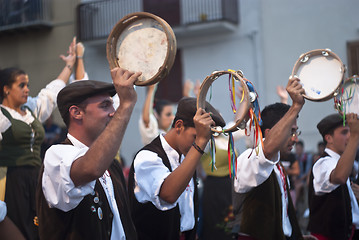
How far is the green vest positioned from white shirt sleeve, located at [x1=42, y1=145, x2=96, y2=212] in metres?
1.99

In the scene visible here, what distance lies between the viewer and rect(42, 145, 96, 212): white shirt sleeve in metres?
2.60

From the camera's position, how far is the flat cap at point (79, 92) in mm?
2873

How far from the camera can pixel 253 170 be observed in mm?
3518

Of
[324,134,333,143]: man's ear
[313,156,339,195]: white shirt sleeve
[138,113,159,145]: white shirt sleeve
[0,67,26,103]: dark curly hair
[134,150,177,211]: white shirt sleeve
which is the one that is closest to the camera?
[134,150,177,211]: white shirt sleeve

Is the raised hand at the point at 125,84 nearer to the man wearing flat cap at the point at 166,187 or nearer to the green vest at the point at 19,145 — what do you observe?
the man wearing flat cap at the point at 166,187

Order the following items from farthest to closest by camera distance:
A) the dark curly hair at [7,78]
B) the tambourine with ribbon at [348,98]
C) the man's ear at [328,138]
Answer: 1. the dark curly hair at [7,78]
2. the man's ear at [328,138]
3. the tambourine with ribbon at [348,98]

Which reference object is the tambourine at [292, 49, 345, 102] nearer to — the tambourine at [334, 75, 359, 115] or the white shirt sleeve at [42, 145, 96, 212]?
the tambourine at [334, 75, 359, 115]

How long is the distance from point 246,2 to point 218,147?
23.2ft

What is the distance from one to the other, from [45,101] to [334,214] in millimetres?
2739

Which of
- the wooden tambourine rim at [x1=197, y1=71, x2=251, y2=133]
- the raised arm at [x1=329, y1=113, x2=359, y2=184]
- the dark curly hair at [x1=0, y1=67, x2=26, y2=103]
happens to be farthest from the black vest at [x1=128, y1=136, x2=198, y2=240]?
the dark curly hair at [x1=0, y1=67, x2=26, y2=103]

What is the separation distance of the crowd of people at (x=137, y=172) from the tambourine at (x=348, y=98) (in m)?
0.10

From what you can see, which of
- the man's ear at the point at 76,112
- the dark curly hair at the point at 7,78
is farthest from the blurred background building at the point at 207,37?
the man's ear at the point at 76,112

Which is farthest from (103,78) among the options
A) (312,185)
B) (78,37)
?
(312,185)

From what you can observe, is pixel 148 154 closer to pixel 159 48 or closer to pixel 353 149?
pixel 159 48
